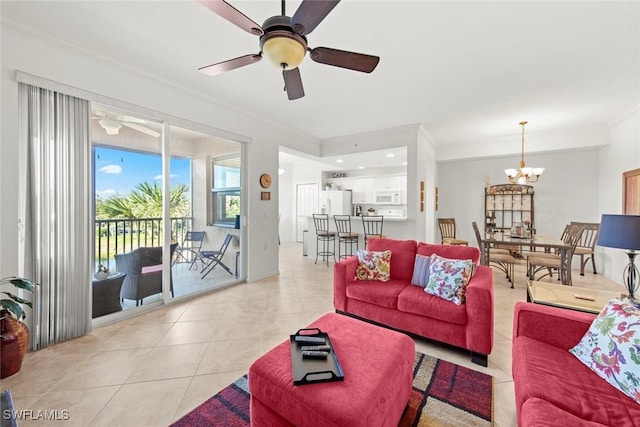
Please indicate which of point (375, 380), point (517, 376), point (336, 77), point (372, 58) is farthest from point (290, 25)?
point (517, 376)

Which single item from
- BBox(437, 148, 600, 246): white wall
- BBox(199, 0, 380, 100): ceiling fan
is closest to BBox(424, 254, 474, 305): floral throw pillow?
BBox(199, 0, 380, 100): ceiling fan

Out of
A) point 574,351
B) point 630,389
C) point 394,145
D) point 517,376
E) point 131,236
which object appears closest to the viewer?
point 630,389

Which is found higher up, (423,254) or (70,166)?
(70,166)

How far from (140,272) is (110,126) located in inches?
67.6

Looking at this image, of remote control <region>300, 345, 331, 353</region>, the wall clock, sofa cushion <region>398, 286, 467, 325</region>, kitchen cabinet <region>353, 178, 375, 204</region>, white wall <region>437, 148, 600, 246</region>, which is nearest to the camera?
remote control <region>300, 345, 331, 353</region>

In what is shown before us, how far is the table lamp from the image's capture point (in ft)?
5.87

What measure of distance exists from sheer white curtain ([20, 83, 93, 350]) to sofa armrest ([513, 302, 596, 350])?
3711 millimetres

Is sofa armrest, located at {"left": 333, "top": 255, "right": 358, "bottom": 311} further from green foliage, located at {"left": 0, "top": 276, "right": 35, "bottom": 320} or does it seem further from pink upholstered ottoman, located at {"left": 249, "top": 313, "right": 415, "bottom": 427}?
green foliage, located at {"left": 0, "top": 276, "right": 35, "bottom": 320}

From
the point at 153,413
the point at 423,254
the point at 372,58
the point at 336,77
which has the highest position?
the point at 336,77

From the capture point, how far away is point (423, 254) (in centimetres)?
279

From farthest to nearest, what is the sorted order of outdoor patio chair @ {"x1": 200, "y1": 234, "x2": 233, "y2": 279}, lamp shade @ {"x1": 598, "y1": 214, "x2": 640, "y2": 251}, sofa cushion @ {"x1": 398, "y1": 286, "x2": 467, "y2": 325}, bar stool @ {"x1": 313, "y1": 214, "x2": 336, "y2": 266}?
bar stool @ {"x1": 313, "y1": 214, "x2": 336, "y2": 266}
outdoor patio chair @ {"x1": 200, "y1": 234, "x2": 233, "y2": 279}
sofa cushion @ {"x1": 398, "y1": 286, "x2": 467, "y2": 325}
lamp shade @ {"x1": 598, "y1": 214, "x2": 640, "y2": 251}

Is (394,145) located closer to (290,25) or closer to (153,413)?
(290,25)

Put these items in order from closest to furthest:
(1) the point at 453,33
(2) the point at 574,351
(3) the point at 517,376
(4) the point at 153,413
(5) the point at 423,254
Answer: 1. (3) the point at 517,376
2. (2) the point at 574,351
3. (4) the point at 153,413
4. (1) the point at 453,33
5. (5) the point at 423,254

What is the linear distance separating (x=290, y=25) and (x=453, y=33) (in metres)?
1.57
